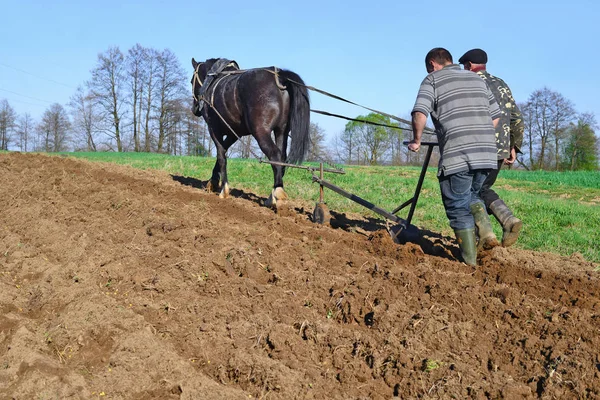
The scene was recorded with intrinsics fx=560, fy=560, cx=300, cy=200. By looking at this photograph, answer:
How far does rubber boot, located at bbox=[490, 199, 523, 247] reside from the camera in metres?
5.48

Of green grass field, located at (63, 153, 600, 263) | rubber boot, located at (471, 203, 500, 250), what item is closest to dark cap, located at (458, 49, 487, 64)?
rubber boot, located at (471, 203, 500, 250)

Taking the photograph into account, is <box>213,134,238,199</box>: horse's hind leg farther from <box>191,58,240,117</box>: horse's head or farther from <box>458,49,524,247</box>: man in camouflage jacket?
<box>458,49,524,247</box>: man in camouflage jacket

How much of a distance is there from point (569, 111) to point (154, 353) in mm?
58756

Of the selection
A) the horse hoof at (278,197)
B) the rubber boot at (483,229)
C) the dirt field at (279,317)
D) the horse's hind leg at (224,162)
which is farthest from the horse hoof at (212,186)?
the rubber boot at (483,229)

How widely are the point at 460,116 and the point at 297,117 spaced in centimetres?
361

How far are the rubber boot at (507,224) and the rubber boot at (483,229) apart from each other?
1.21 ft

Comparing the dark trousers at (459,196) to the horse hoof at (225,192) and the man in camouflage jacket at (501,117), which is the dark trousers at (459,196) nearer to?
the man in camouflage jacket at (501,117)

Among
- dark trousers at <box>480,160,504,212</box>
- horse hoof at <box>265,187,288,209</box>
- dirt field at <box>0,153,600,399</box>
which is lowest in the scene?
dirt field at <box>0,153,600,399</box>

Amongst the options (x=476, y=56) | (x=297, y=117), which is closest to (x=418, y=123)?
(x=476, y=56)

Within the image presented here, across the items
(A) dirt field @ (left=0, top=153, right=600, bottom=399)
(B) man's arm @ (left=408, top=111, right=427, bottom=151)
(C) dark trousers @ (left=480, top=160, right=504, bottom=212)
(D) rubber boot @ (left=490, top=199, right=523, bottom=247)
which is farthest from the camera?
(C) dark trousers @ (left=480, top=160, right=504, bottom=212)

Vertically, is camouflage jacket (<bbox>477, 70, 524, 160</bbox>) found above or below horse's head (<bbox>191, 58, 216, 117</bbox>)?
below

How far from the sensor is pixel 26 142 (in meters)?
81.2

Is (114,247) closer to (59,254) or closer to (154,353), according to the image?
(59,254)

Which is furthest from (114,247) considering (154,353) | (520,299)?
(520,299)
